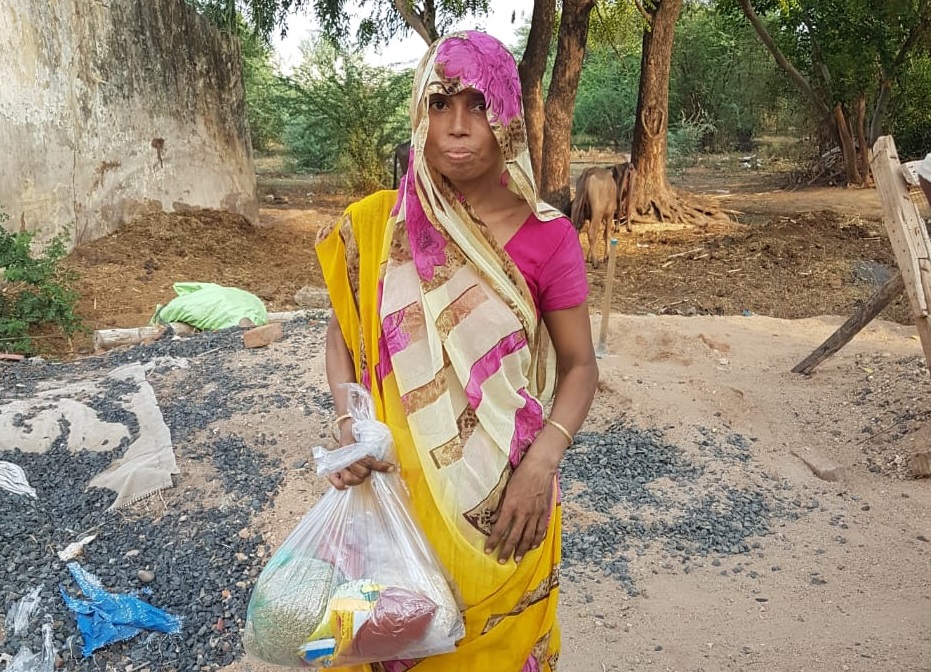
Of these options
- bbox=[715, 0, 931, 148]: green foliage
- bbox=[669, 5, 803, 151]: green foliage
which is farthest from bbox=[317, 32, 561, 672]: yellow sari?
bbox=[669, 5, 803, 151]: green foliage

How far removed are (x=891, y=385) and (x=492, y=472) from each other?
434 cm

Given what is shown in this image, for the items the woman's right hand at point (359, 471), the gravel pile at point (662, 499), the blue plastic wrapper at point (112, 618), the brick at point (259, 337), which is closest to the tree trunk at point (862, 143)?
the gravel pile at point (662, 499)

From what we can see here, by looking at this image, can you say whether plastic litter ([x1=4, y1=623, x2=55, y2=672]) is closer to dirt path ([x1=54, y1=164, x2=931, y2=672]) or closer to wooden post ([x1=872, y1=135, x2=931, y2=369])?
dirt path ([x1=54, y1=164, x2=931, y2=672])

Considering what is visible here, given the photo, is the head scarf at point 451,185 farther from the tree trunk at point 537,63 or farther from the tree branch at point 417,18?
the tree trunk at point 537,63

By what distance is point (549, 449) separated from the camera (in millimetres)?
1474

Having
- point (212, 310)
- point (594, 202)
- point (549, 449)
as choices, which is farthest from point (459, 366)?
point (594, 202)

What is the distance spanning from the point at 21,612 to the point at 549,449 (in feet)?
7.31

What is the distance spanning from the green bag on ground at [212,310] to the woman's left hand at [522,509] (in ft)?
16.8

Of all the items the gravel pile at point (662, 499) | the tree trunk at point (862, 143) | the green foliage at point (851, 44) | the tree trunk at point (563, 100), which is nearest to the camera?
the gravel pile at point (662, 499)

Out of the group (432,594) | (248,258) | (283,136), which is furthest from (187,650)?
(283,136)

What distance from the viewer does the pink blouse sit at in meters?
1.48

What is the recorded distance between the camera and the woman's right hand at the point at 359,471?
56.2 inches

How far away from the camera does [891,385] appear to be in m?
5.02

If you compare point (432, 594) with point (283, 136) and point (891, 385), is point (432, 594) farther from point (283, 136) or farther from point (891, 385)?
point (283, 136)
